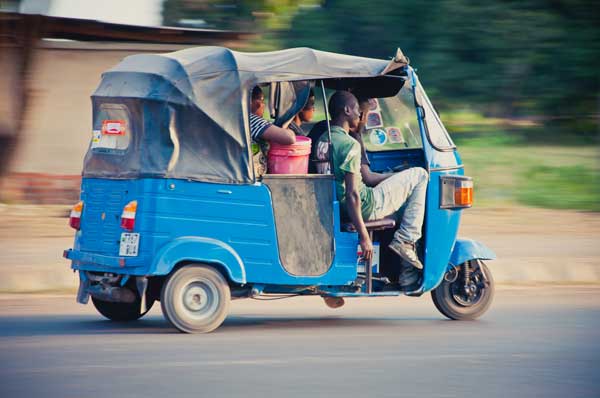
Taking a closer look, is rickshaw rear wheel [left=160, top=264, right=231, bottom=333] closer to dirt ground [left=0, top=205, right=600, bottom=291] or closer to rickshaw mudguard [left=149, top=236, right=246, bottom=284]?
rickshaw mudguard [left=149, top=236, right=246, bottom=284]

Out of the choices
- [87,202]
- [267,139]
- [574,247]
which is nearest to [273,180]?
[267,139]

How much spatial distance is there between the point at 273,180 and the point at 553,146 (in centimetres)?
→ 1822

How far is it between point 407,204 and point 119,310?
2484 mm

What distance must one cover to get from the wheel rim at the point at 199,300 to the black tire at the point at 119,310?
2.54ft

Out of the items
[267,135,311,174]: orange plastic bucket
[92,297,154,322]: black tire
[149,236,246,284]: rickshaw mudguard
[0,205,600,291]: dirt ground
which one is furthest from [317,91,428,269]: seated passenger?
[0,205,600,291]: dirt ground

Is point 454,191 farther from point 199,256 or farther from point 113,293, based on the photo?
point 113,293

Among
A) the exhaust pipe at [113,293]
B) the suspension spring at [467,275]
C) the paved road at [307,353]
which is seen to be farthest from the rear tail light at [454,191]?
the exhaust pipe at [113,293]

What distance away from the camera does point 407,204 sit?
7320 millimetres

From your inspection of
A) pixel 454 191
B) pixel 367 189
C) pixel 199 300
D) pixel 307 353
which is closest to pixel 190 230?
pixel 199 300

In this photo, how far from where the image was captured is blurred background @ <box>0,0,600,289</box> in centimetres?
1331

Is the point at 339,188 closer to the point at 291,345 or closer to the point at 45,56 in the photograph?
the point at 291,345

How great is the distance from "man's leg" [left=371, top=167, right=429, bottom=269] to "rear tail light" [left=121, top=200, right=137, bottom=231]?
6.03ft

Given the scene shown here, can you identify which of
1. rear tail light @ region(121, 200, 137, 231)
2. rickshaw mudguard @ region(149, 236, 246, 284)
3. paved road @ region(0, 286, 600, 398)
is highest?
rear tail light @ region(121, 200, 137, 231)

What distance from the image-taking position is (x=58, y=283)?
946 cm
